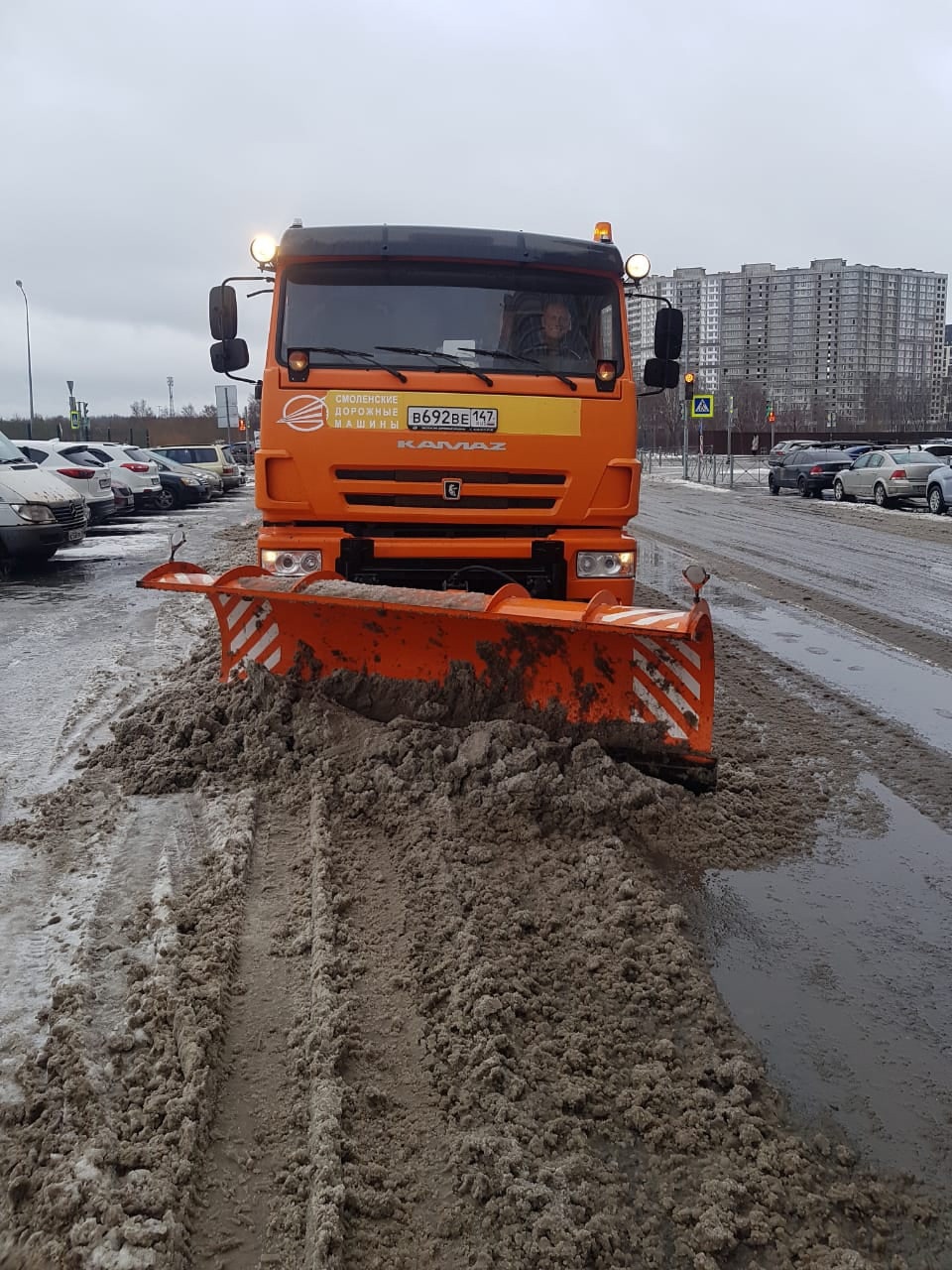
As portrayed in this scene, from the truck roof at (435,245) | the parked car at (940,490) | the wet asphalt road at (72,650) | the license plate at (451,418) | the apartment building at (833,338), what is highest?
the apartment building at (833,338)

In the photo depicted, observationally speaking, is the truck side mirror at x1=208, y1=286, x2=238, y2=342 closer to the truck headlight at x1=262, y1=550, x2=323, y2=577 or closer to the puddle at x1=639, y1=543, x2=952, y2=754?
the truck headlight at x1=262, y1=550, x2=323, y2=577

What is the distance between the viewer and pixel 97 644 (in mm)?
8109

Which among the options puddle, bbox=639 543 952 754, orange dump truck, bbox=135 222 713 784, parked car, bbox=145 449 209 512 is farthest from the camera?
parked car, bbox=145 449 209 512

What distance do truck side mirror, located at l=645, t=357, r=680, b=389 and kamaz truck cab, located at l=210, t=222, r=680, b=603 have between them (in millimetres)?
755

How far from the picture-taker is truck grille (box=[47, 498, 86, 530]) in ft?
40.2

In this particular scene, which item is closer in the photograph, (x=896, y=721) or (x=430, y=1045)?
(x=430, y=1045)

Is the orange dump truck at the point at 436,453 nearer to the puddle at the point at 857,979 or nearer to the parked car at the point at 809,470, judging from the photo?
the puddle at the point at 857,979

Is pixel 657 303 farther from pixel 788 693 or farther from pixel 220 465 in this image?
pixel 220 465

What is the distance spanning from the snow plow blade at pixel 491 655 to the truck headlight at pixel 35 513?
7.84m

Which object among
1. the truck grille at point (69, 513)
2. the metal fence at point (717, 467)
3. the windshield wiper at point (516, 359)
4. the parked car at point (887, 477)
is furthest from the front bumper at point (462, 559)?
the metal fence at point (717, 467)

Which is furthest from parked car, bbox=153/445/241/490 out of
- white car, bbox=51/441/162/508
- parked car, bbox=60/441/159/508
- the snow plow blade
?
the snow plow blade

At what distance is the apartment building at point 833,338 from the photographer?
84.9 metres

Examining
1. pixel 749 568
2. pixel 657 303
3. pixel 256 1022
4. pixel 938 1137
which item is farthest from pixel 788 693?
pixel 749 568

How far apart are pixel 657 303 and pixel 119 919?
512 centimetres
